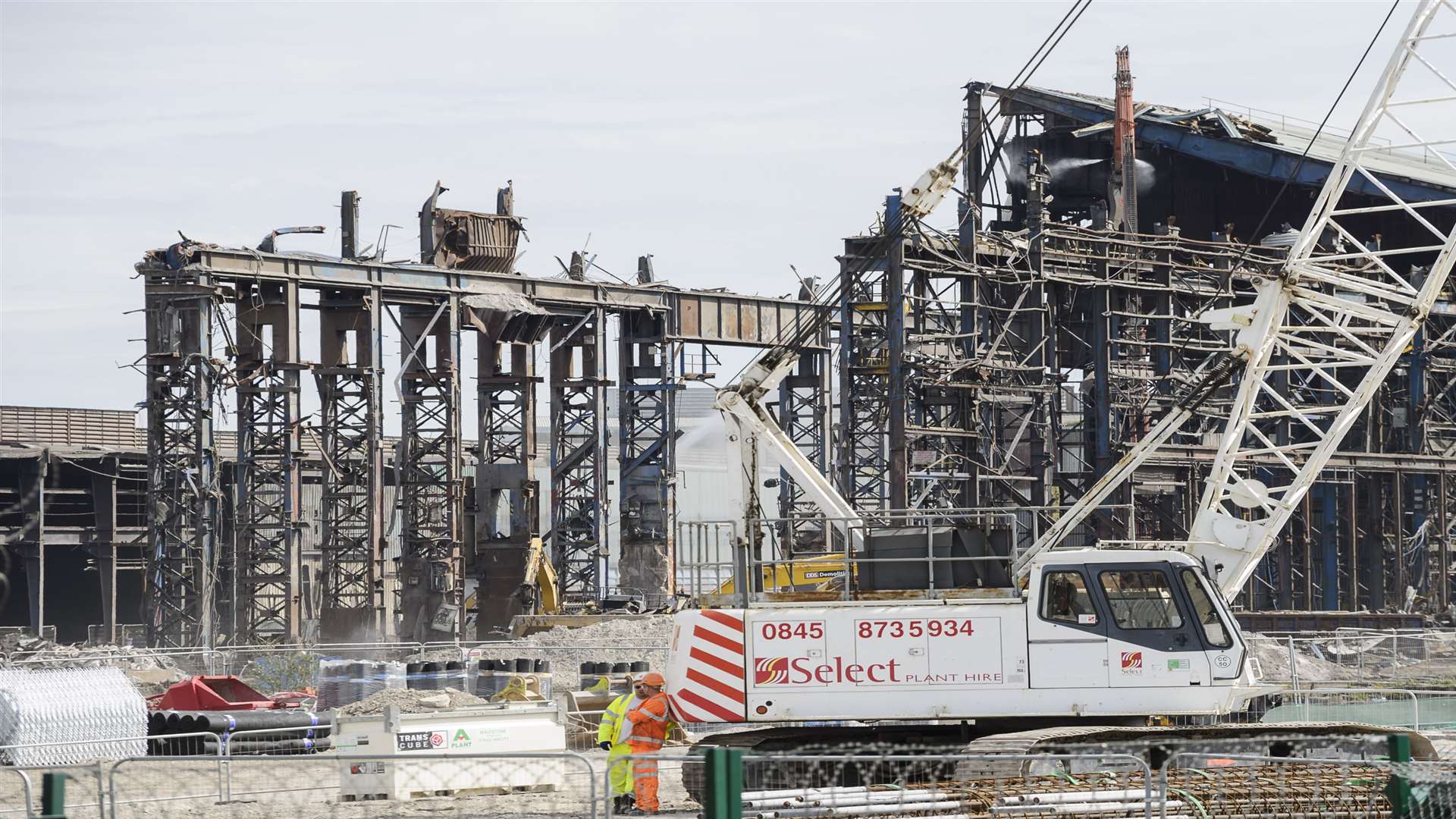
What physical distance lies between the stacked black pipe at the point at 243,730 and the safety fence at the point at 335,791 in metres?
1.23

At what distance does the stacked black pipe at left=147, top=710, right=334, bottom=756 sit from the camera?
23.4 m

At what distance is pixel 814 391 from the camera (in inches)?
2208

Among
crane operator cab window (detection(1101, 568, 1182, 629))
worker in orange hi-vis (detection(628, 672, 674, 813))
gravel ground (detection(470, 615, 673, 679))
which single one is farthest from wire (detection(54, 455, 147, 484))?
crane operator cab window (detection(1101, 568, 1182, 629))

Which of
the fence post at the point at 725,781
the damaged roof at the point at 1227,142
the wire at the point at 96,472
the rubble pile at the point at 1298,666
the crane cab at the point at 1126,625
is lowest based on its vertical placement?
the rubble pile at the point at 1298,666

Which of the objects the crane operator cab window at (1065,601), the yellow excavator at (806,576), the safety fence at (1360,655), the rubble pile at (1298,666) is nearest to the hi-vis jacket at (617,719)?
the yellow excavator at (806,576)

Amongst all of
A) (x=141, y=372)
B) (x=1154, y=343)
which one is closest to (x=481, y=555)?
(x=141, y=372)

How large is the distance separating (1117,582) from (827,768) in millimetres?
3443

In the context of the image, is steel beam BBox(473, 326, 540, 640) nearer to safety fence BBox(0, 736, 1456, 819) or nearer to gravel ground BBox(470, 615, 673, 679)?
gravel ground BBox(470, 615, 673, 679)

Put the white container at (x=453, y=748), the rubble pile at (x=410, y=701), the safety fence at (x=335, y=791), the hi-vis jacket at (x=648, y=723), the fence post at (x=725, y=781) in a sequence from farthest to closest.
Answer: the rubble pile at (x=410, y=701)
the white container at (x=453, y=748)
the safety fence at (x=335, y=791)
the hi-vis jacket at (x=648, y=723)
the fence post at (x=725, y=781)

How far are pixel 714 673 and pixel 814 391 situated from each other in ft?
127

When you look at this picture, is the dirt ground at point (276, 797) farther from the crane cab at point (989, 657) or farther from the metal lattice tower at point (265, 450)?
the metal lattice tower at point (265, 450)

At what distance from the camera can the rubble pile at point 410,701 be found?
80.8 ft

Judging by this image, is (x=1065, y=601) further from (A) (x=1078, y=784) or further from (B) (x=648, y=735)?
A: (B) (x=648, y=735)

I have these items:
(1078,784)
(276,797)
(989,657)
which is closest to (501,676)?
(276,797)
